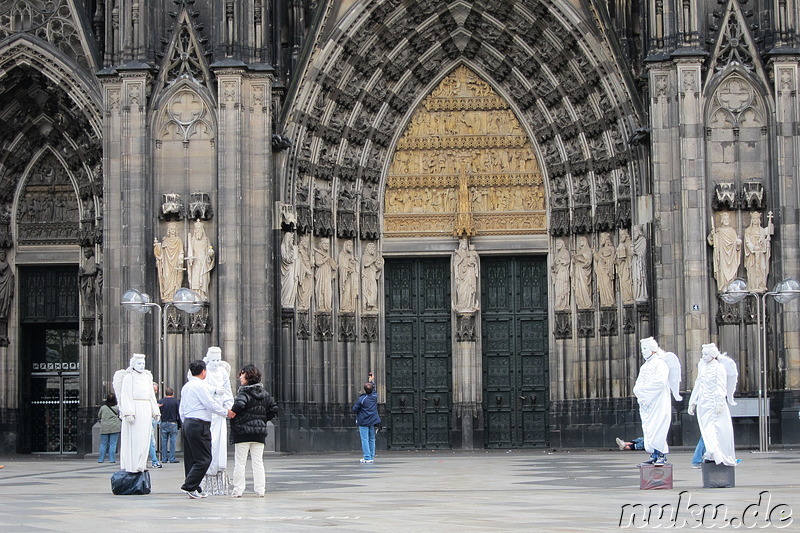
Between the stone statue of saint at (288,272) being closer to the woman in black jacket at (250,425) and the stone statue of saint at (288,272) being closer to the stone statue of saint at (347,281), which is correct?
the stone statue of saint at (347,281)

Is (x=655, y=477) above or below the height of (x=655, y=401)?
below

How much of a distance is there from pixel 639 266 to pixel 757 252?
261 cm

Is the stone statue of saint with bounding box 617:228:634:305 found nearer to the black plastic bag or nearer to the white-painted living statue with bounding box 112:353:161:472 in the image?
the white-painted living statue with bounding box 112:353:161:472

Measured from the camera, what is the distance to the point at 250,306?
30.7 m

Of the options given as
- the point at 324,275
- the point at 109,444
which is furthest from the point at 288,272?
the point at 109,444

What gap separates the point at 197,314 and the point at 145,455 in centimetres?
1283

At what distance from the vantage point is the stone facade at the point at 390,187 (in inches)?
1186

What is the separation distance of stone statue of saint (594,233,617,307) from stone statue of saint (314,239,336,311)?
5.92 meters

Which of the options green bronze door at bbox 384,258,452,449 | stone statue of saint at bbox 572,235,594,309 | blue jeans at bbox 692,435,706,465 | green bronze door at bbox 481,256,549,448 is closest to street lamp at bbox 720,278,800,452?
stone statue of saint at bbox 572,235,594,309

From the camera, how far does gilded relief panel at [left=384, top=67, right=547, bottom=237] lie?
34875 millimetres

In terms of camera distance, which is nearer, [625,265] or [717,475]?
[717,475]

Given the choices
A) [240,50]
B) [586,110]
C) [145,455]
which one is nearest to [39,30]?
[240,50]

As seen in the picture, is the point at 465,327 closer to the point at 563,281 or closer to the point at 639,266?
the point at 563,281

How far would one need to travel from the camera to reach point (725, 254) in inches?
1168
